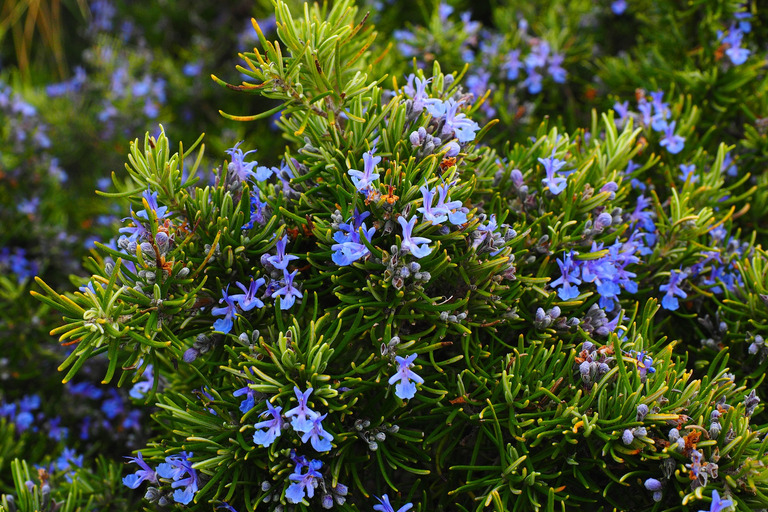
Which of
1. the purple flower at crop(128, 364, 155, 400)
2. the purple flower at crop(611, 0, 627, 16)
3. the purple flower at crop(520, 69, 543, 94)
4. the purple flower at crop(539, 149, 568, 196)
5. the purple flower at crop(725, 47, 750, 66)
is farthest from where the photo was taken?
the purple flower at crop(611, 0, 627, 16)

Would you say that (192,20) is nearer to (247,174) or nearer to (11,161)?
(11,161)

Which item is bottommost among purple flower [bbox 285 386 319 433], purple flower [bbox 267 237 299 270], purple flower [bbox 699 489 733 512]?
purple flower [bbox 699 489 733 512]

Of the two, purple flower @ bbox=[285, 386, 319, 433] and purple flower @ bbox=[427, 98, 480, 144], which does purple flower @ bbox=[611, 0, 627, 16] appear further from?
purple flower @ bbox=[285, 386, 319, 433]

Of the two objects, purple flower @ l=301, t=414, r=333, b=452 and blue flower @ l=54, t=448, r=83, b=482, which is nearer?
purple flower @ l=301, t=414, r=333, b=452

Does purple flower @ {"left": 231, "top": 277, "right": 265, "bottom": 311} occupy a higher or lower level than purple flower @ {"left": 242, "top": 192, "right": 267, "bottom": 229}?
lower

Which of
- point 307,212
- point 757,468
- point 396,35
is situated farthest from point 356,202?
point 396,35

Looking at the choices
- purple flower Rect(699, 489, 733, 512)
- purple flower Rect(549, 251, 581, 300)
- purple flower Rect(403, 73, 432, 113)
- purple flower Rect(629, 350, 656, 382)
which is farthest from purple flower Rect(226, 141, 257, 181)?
purple flower Rect(699, 489, 733, 512)
